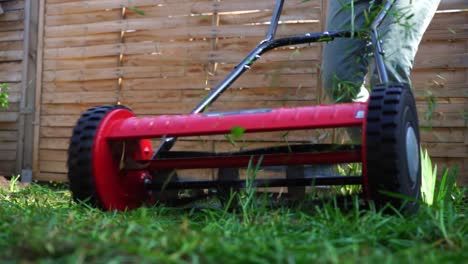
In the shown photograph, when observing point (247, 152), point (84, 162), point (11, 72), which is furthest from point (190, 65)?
point (84, 162)

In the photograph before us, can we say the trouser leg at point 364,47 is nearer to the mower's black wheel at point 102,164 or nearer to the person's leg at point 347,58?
the person's leg at point 347,58

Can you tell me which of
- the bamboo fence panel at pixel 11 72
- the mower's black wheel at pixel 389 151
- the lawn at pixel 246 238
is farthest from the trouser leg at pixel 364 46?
the bamboo fence panel at pixel 11 72

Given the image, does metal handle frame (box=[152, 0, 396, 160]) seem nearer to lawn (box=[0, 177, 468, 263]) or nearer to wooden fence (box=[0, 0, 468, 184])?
lawn (box=[0, 177, 468, 263])

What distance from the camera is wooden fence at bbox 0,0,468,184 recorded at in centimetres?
281

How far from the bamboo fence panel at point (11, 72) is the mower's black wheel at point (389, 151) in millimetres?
3354

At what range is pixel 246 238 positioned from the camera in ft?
3.54

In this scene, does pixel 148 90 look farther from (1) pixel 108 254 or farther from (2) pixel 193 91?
(1) pixel 108 254

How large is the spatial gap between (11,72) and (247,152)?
3.01 m

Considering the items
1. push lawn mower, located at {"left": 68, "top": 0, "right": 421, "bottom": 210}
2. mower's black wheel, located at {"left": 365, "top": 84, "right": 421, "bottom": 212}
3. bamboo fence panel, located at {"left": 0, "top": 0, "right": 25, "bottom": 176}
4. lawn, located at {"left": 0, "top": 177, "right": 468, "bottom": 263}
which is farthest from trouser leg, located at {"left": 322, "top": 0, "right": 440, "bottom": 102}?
bamboo fence panel, located at {"left": 0, "top": 0, "right": 25, "bottom": 176}

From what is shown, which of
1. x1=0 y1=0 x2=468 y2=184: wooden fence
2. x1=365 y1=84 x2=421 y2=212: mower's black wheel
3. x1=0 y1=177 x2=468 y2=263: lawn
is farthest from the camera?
x1=0 y1=0 x2=468 y2=184: wooden fence

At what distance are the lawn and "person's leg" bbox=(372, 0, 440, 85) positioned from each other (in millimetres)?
598

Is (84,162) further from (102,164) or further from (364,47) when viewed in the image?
(364,47)

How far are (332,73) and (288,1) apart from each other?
1096mm

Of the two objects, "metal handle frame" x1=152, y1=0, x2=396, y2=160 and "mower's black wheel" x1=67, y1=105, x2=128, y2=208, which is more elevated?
"metal handle frame" x1=152, y1=0, x2=396, y2=160
